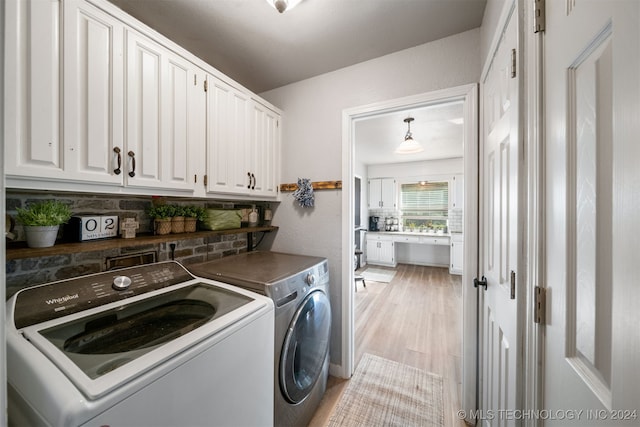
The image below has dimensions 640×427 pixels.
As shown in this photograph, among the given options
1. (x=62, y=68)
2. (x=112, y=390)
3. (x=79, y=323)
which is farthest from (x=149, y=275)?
(x=62, y=68)

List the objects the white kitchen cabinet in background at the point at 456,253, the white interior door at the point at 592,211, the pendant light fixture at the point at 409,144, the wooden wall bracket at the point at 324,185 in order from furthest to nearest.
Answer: the white kitchen cabinet in background at the point at 456,253 < the pendant light fixture at the point at 409,144 < the wooden wall bracket at the point at 324,185 < the white interior door at the point at 592,211

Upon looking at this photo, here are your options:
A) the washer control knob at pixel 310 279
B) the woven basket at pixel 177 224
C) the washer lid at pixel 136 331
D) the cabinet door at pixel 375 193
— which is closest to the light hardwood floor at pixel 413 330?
the washer control knob at pixel 310 279

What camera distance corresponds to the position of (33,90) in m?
0.84

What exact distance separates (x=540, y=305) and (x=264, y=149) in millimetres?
1854

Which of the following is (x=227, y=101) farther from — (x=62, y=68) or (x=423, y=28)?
(x=423, y=28)

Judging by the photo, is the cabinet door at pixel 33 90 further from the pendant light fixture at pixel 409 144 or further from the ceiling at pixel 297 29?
the pendant light fixture at pixel 409 144

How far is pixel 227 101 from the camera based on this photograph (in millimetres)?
1599

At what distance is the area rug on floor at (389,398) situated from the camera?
1.50 meters

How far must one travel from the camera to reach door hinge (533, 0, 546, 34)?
69 centimetres

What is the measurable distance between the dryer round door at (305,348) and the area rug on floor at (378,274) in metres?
2.89

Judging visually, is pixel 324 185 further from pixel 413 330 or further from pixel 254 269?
pixel 413 330

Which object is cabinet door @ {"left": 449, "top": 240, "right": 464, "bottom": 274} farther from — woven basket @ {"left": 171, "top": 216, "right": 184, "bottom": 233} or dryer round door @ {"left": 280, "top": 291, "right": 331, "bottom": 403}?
woven basket @ {"left": 171, "top": 216, "right": 184, "bottom": 233}

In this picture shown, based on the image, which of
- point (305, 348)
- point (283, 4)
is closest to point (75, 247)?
point (305, 348)

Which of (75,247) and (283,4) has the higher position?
(283,4)
